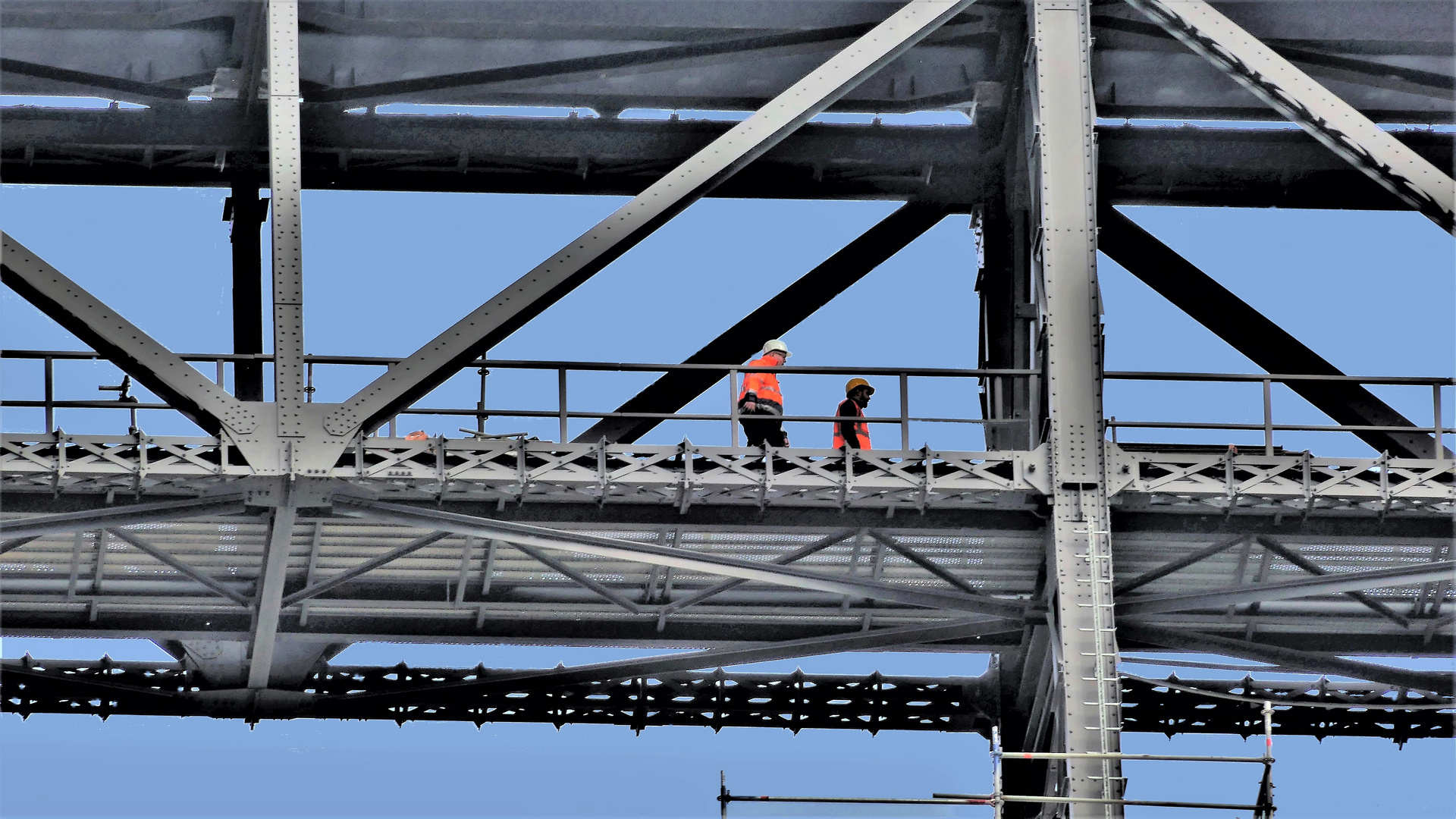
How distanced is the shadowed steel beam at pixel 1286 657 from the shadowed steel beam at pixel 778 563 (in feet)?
10.3

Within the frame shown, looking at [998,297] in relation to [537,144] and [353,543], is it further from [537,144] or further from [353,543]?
[353,543]

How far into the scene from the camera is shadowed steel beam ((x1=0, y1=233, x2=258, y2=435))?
2094 cm

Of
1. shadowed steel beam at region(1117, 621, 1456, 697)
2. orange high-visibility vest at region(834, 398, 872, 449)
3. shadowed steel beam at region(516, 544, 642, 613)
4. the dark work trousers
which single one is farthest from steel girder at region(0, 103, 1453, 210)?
shadowed steel beam at region(1117, 621, 1456, 697)

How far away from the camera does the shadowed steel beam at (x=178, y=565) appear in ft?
77.7

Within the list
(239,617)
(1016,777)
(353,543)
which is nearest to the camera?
Answer: (353,543)

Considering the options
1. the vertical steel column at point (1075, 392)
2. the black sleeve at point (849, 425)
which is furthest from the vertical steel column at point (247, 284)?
the vertical steel column at point (1075, 392)

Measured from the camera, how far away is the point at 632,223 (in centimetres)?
2227

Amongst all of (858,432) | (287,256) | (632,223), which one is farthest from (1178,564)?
(287,256)

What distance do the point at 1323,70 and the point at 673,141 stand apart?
8090 mm

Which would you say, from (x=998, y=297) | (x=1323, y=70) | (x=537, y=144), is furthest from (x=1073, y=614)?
(x=537, y=144)

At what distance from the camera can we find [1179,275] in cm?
2759

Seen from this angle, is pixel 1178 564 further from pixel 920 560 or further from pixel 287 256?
pixel 287 256

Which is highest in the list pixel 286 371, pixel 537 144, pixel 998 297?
pixel 537 144

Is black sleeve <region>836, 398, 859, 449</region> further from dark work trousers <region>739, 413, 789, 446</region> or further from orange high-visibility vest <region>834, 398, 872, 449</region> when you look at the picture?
dark work trousers <region>739, 413, 789, 446</region>
